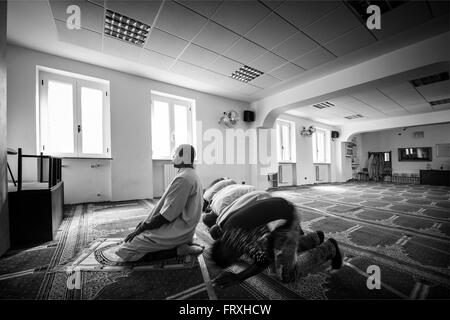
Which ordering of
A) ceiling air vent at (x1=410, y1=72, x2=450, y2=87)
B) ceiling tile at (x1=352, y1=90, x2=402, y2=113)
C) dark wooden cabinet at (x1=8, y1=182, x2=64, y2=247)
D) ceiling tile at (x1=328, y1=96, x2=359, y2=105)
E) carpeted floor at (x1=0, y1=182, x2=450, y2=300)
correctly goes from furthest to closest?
ceiling tile at (x1=328, y1=96, x2=359, y2=105) → ceiling tile at (x1=352, y1=90, x2=402, y2=113) → ceiling air vent at (x1=410, y1=72, x2=450, y2=87) → dark wooden cabinet at (x1=8, y1=182, x2=64, y2=247) → carpeted floor at (x1=0, y1=182, x2=450, y2=300)

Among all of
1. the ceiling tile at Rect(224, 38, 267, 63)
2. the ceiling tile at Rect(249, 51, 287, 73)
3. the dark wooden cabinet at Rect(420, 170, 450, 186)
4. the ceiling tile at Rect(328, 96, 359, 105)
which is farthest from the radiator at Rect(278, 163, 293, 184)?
the dark wooden cabinet at Rect(420, 170, 450, 186)

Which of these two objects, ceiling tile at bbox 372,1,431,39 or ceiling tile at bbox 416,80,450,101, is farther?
ceiling tile at bbox 416,80,450,101

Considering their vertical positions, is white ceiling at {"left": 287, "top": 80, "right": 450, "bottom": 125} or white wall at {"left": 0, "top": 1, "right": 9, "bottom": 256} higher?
white ceiling at {"left": 287, "top": 80, "right": 450, "bottom": 125}

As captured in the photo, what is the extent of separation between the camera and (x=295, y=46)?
3418 mm

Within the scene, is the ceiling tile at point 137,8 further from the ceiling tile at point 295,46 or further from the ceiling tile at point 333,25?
the ceiling tile at point 333,25

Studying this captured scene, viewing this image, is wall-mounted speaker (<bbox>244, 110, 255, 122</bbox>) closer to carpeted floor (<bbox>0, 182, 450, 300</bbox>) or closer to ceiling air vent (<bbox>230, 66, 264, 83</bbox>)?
ceiling air vent (<bbox>230, 66, 264, 83</bbox>)

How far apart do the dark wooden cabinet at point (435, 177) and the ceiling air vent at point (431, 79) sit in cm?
594

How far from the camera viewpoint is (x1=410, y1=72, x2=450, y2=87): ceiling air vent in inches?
178

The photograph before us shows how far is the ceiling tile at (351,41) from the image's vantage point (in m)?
3.07

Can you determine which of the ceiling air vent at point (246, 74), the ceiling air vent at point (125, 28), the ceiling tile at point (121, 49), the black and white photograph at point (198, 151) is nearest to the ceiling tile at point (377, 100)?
the black and white photograph at point (198, 151)

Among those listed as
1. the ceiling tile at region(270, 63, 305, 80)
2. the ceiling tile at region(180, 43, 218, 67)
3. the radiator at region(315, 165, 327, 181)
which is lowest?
the radiator at region(315, 165, 327, 181)

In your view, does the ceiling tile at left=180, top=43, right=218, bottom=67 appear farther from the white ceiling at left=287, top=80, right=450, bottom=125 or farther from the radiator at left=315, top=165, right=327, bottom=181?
the radiator at left=315, top=165, right=327, bottom=181

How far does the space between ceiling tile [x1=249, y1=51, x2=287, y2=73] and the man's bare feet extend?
11.8 ft

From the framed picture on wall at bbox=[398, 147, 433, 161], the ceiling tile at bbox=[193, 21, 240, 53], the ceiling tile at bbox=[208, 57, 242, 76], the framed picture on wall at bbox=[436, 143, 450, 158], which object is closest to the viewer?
the ceiling tile at bbox=[193, 21, 240, 53]
